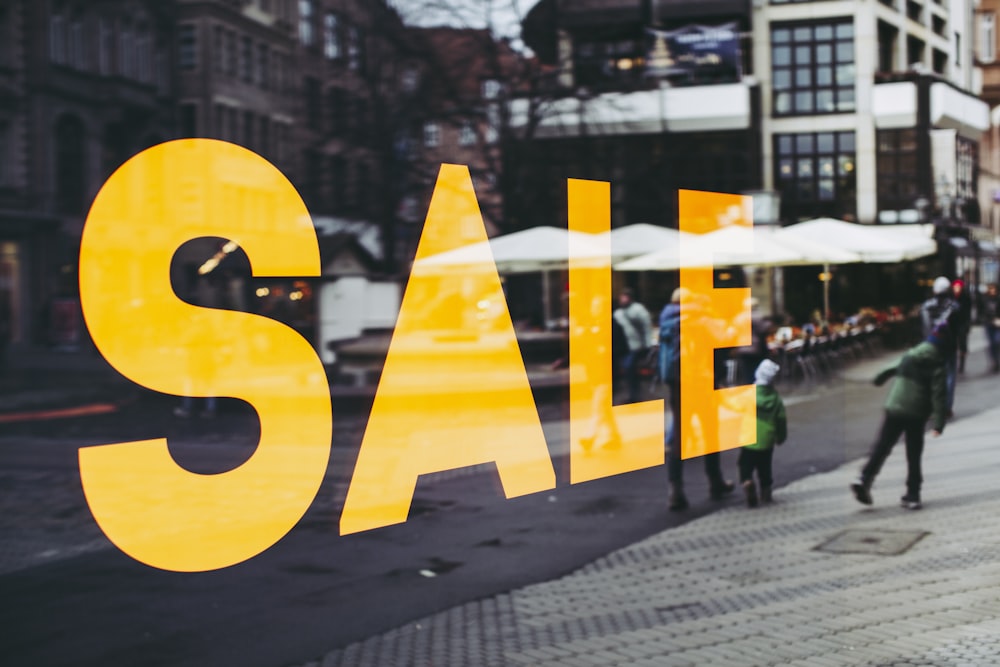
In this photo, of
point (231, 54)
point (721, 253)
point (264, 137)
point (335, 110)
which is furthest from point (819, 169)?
point (231, 54)

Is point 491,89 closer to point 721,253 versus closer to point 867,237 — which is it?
point 721,253

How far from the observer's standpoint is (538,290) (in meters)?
6.59

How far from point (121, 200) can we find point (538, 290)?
9.47ft

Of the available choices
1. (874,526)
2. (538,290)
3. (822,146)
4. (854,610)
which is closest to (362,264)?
(538,290)

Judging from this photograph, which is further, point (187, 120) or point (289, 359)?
point (289, 359)

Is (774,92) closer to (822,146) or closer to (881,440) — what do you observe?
(822,146)

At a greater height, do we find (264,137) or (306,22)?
(306,22)

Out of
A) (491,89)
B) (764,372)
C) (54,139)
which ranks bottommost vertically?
(764,372)

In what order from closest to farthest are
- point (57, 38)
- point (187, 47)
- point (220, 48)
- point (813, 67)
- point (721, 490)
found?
point (57, 38) < point (187, 47) < point (220, 48) < point (813, 67) < point (721, 490)

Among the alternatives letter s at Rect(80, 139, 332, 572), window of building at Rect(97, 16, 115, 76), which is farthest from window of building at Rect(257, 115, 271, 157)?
window of building at Rect(97, 16, 115, 76)

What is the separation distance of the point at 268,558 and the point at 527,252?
7.38ft

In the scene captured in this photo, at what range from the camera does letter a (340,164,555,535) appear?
5422mm

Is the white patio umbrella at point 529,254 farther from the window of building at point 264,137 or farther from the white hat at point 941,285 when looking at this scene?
the white hat at point 941,285

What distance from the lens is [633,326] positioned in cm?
789
